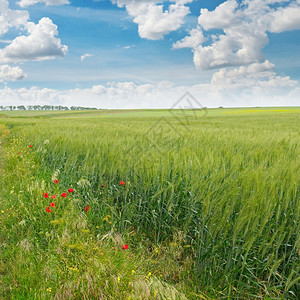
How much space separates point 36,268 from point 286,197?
220 centimetres

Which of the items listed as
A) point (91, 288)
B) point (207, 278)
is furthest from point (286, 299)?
point (91, 288)

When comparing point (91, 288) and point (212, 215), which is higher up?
point (212, 215)

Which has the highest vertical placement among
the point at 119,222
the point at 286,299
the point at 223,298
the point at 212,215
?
the point at 212,215

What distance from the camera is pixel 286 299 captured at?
1.74 m

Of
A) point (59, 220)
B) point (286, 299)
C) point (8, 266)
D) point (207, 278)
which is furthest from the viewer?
point (59, 220)

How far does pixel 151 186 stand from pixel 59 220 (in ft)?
3.48

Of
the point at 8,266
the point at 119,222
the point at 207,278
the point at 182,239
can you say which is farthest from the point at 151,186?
the point at 8,266

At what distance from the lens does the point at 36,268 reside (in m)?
2.14

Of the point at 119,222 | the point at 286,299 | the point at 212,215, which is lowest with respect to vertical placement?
the point at 286,299

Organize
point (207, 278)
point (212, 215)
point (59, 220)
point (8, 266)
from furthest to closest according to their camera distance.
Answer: point (59, 220) → point (8, 266) → point (212, 215) → point (207, 278)

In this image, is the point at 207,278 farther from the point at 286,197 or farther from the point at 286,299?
the point at 286,197

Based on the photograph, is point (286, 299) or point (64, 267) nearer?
point (286, 299)

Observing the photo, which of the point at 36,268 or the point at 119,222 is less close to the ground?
the point at 119,222

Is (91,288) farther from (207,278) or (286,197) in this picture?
(286,197)
